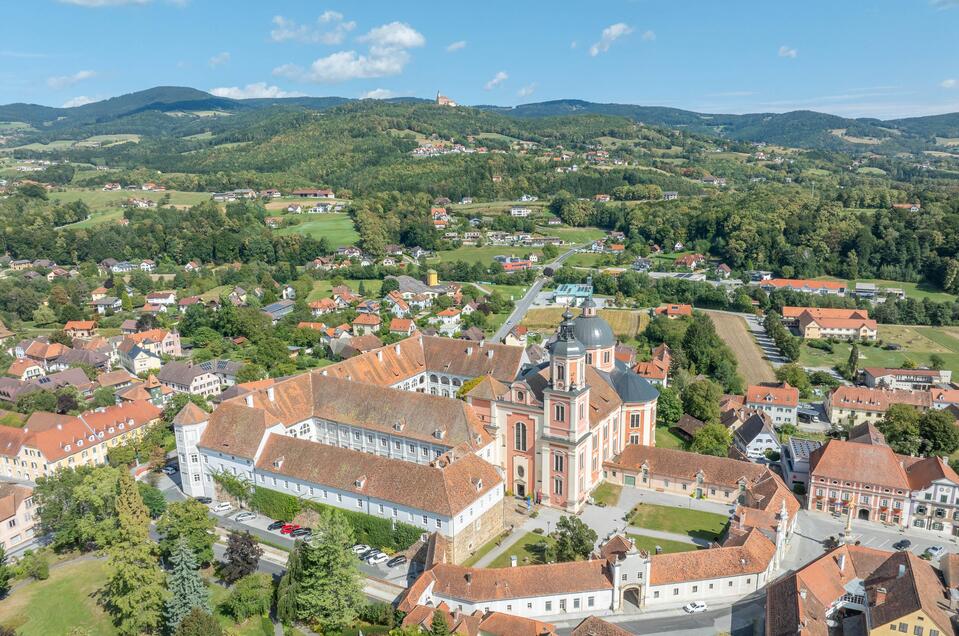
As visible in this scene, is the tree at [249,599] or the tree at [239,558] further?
the tree at [239,558]

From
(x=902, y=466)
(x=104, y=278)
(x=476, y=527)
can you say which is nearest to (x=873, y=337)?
(x=902, y=466)

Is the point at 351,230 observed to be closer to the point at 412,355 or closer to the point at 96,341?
the point at 96,341

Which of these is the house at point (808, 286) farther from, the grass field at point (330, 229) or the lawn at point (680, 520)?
the grass field at point (330, 229)

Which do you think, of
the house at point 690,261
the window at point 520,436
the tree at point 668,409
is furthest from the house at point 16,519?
the house at point 690,261

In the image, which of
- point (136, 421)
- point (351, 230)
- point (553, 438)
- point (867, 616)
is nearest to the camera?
point (867, 616)

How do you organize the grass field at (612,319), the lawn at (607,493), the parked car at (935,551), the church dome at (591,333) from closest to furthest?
the parked car at (935,551), the lawn at (607,493), the church dome at (591,333), the grass field at (612,319)

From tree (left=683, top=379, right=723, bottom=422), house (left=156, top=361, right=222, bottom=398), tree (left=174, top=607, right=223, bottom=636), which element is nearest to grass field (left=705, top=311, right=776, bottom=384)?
tree (left=683, top=379, right=723, bottom=422)
